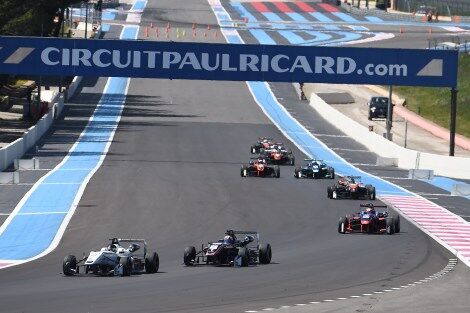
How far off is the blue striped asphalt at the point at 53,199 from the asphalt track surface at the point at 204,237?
0.61m

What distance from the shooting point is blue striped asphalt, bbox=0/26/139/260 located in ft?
118

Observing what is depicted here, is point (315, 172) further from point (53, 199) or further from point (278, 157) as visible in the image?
point (53, 199)

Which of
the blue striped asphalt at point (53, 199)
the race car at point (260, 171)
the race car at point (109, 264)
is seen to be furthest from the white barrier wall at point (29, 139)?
the race car at point (109, 264)

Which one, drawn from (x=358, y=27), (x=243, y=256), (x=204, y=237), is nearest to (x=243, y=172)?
(x=204, y=237)

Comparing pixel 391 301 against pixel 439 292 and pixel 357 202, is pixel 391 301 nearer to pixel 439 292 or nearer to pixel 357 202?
pixel 439 292

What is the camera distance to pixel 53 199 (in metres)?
46.0

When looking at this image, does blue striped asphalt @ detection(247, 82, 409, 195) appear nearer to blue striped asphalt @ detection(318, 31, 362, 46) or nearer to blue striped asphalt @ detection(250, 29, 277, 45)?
blue striped asphalt @ detection(250, 29, 277, 45)

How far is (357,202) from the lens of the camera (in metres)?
46.6

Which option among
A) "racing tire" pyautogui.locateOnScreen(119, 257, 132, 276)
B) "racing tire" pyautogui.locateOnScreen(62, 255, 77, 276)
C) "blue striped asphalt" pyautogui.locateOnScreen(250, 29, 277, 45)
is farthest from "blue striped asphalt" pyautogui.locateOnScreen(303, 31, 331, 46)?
"racing tire" pyautogui.locateOnScreen(62, 255, 77, 276)

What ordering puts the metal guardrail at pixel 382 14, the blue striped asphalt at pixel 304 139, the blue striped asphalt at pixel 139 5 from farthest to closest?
1. the blue striped asphalt at pixel 139 5
2. the metal guardrail at pixel 382 14
3. the blue striped asphalt at pixel 304 139

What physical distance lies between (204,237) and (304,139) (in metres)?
39.0

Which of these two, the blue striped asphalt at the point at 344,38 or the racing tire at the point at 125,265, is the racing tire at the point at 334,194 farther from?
the blue striped asphalt at the point at 344,38

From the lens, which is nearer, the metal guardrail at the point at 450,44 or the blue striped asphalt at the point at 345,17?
the metal guardrail at the point at 450,44

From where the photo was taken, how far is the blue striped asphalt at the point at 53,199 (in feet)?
118
